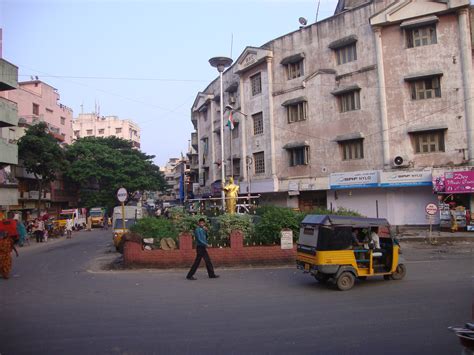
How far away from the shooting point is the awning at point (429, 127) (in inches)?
925

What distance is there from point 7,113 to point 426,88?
1013 inches

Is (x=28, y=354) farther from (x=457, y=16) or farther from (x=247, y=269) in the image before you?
(x=457, y=16)

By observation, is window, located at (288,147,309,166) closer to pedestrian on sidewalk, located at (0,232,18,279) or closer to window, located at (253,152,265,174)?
window, located at (253,152,265,174)

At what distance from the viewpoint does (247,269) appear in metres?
13.3

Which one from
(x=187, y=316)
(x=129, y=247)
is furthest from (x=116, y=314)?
(x=129, y=247)

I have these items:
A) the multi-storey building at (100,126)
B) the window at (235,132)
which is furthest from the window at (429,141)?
the multi-storey building at (100,126)

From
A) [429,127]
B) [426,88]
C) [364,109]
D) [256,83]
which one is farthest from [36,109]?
[429,127]

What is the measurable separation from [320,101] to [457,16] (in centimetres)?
939

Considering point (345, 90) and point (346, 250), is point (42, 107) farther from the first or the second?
point (346, 250)

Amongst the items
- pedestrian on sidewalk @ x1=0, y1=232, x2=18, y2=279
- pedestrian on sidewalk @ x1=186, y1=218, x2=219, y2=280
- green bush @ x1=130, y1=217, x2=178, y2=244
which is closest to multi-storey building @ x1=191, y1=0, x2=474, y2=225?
green bush @ x1=130, y1=217, x2=178, y2=244

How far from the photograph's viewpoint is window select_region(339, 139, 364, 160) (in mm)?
26564

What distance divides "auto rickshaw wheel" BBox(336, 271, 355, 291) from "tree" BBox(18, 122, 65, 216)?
107ft

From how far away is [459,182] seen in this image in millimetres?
Result: 22297

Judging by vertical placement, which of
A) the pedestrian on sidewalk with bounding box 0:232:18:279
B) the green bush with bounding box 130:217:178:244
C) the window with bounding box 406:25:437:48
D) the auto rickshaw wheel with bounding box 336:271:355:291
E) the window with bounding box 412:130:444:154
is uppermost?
the window with bounding box 406:25:437:48
